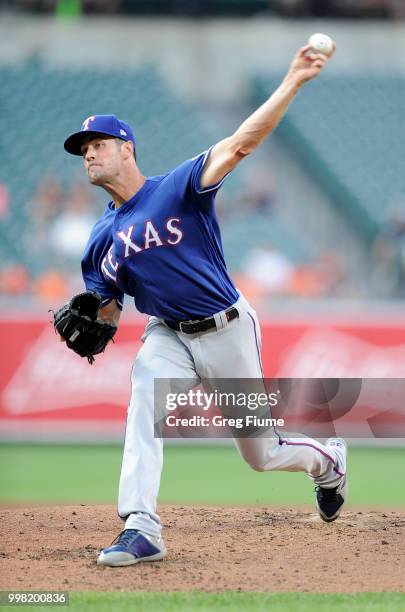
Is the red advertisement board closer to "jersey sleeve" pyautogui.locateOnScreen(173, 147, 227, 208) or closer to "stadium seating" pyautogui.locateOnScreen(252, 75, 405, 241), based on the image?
"stadium seating" pyautogui.locateOnScreen(252, 75, 405, 241)

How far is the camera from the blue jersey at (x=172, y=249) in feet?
15.9

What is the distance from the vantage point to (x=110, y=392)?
9.81 metres

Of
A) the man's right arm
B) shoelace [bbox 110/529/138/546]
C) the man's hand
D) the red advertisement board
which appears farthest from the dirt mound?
the red advertisement board

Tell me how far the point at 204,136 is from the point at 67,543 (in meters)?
10.4

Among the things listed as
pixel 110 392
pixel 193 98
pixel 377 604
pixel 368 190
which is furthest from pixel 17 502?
pixel 193 98

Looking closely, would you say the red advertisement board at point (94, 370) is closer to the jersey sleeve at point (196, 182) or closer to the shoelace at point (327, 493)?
the shoelace at point (327, 493)

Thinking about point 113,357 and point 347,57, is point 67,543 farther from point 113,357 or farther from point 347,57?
point 347,57

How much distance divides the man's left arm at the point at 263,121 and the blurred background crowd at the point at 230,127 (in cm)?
720

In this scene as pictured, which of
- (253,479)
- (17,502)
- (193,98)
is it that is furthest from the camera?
(193,98)

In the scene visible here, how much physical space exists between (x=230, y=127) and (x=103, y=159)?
10.9 m

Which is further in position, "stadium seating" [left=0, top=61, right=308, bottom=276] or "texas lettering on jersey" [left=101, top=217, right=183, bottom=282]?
"stadium seating" [left=0, top=61, right=308, bottom=276]

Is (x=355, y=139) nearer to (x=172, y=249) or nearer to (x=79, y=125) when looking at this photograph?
(x=79, y=125)

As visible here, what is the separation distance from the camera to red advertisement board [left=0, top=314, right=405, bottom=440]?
980 cm

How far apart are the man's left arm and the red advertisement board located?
5.33 m
